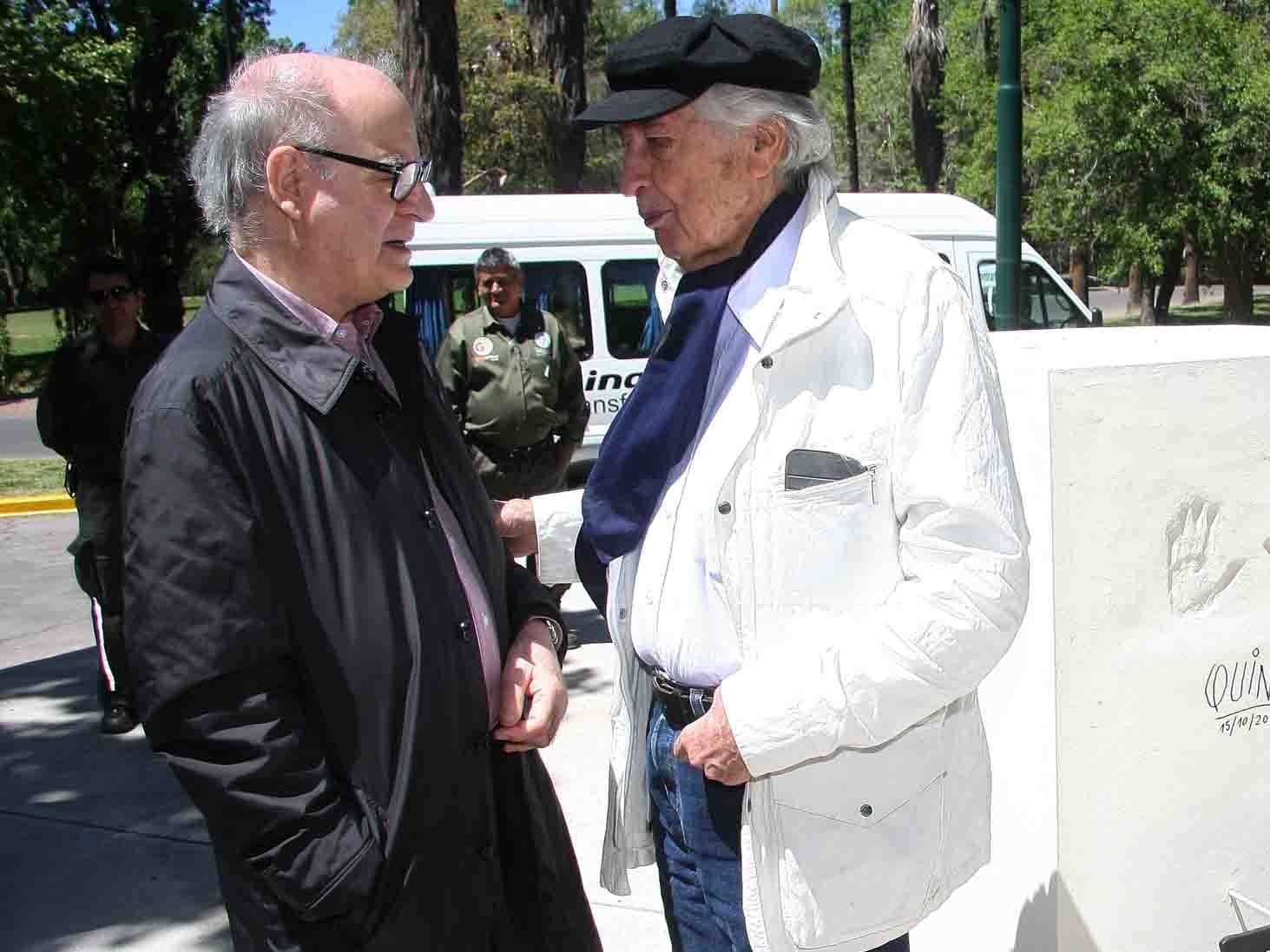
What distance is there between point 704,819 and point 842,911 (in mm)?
246

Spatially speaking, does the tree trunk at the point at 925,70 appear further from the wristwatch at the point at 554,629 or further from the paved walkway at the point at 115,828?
the wristwatch at the point at 554,629

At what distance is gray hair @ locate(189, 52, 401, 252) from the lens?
167cm

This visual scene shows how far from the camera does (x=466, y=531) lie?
185 cm

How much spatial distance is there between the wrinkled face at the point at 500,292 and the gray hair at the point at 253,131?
4.18 metres

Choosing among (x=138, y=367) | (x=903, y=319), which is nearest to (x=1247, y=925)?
(x=903, y=319)

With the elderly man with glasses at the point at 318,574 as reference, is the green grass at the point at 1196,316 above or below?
below

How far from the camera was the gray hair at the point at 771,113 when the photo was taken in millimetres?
1842

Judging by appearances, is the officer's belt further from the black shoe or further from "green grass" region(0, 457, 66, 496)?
"green grass" region(0, 457, 66, 496)

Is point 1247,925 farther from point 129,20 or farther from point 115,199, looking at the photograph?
point 115,199

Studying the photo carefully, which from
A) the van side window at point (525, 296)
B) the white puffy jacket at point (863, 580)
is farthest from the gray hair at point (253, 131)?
the van side window at point (525, 296)

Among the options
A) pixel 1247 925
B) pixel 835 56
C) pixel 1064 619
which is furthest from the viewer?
pixel 835 56

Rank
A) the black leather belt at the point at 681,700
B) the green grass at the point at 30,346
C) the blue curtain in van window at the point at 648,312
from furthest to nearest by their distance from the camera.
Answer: the green grass at the point at 30,346 < the blue curtain in van window at the point at 648,312 < the black leather belt at the point at 681,700

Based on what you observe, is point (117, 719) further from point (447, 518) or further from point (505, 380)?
point (447, 518)

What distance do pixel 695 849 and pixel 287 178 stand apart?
113 centimetres
